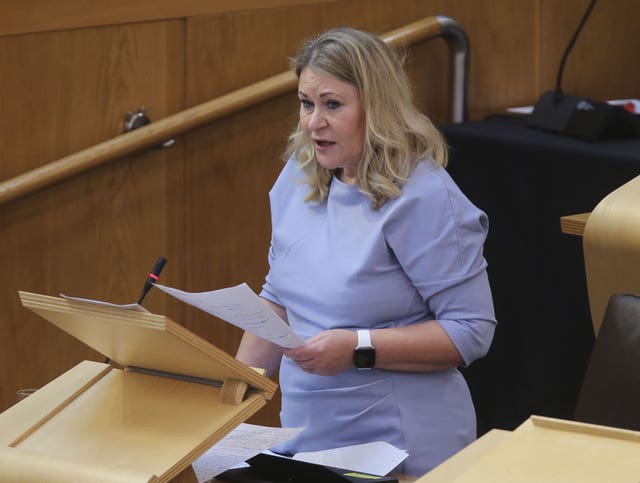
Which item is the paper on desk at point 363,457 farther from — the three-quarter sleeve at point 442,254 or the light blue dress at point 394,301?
the three-quarter sleeve at point 442,254

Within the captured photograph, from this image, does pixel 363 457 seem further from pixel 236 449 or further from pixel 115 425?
pixel 115 425

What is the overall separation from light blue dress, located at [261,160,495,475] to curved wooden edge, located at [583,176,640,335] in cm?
22

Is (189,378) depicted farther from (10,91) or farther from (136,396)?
(10,91)

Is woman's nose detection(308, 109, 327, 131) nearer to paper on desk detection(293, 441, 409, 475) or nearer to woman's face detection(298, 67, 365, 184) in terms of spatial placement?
woman's face detection(298, 67, 365, 184)

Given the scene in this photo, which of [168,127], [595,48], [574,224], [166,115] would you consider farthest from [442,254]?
[595,48]

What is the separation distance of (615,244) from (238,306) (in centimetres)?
67

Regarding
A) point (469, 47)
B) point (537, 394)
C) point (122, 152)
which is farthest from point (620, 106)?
point (122, 152)

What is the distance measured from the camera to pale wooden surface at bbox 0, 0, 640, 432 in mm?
2977

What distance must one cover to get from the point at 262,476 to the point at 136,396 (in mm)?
222

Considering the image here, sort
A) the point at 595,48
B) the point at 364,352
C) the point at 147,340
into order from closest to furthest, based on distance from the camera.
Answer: the point at 147,340 → the point at 364,352 → the point at 595,48

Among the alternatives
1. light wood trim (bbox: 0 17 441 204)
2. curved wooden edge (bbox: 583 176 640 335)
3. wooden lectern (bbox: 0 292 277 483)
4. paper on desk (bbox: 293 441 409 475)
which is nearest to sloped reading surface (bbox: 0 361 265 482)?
wooden lectern (bbox: 0 292 277 483)

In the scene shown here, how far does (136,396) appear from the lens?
1.91m

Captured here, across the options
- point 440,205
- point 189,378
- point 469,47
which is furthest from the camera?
point 469,47

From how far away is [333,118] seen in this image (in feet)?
7.68
